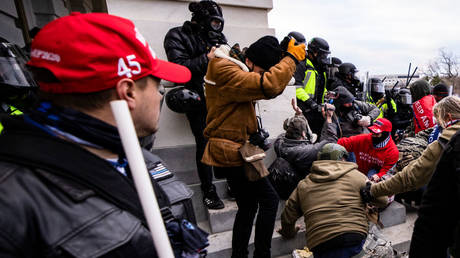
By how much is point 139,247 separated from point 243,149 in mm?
1543

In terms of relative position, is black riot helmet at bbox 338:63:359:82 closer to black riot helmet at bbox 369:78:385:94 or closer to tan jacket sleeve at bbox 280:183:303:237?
black riot helmet at bbox 369:78:385:94

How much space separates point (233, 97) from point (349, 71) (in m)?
5.08

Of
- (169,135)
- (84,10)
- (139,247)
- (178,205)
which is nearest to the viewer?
(139,247)

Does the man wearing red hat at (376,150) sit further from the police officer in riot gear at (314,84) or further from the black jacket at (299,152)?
the black jacket at (299,152)

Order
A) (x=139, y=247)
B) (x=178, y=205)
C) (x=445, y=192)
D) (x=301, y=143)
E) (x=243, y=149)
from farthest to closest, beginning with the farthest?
(x=301, y=143) < (x=243, y=149) < (x=445, y=192) < (x=178, y=205) < (x=139, y=247)

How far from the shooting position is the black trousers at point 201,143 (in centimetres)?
313

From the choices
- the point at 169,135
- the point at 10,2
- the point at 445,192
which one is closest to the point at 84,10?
the point at 10,2

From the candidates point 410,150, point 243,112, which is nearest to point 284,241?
point 243,112

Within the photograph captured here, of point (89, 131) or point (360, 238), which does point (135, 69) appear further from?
point (360, 238)

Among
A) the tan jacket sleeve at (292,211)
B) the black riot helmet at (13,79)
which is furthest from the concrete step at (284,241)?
the black riot helmet at (13,79)

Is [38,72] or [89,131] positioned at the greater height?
[38,72]

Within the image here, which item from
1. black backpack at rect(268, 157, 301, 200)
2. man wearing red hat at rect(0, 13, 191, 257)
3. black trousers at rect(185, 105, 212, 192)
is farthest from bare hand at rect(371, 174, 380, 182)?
man wearing red hat at rect(0, 13, 191, 257)

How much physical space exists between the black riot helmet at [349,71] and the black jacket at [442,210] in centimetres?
538

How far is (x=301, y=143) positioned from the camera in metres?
3.28
